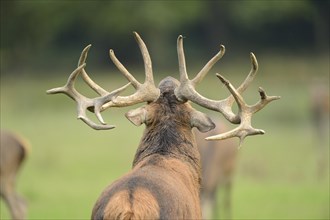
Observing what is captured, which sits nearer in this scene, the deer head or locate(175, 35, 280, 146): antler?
locate(175, 35, 280, 146): antler

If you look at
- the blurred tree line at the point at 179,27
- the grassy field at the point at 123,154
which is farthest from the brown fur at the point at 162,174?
the blurred tree line at the point at 179,27

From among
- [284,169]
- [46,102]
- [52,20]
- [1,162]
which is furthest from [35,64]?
[1,162]

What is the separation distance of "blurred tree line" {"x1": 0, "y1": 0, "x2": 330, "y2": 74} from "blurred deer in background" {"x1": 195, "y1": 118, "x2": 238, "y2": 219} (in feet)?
92.3

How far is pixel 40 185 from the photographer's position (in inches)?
740

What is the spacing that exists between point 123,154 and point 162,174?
1538cm

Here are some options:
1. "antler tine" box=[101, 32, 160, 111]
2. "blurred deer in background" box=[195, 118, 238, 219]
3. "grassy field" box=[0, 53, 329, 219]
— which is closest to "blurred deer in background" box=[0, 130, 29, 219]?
"grassy field" box=[0, 53, 329, 219]

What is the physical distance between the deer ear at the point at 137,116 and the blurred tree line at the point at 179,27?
34680 millimetres

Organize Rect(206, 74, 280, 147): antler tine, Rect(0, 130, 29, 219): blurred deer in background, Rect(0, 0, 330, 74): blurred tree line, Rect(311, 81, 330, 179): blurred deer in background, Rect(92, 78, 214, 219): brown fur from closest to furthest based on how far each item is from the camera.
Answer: Rect(92, 78, 214, 219): brown fur → Rect(206, 74, 280, 147): antler tine → Rect(0, 130, 29, 219): blurred deer in background → Rect(311, 81, 330, 179): blurred deer in background → Rect(0, 0, 330, 74): blurred tree line

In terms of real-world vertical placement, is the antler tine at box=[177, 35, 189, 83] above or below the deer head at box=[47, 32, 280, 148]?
above

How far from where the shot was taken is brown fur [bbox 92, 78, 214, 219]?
264 inches

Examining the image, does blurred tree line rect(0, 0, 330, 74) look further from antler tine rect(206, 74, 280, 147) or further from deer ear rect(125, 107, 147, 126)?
antler tine rect(206, 74, 280, 147)

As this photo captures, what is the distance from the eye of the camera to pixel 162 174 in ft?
24.1

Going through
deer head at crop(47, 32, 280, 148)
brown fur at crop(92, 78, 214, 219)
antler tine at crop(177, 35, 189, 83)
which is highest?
antler tine at crop(177, 35, 189, 83)

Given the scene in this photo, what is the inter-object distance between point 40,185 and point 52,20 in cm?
2377
